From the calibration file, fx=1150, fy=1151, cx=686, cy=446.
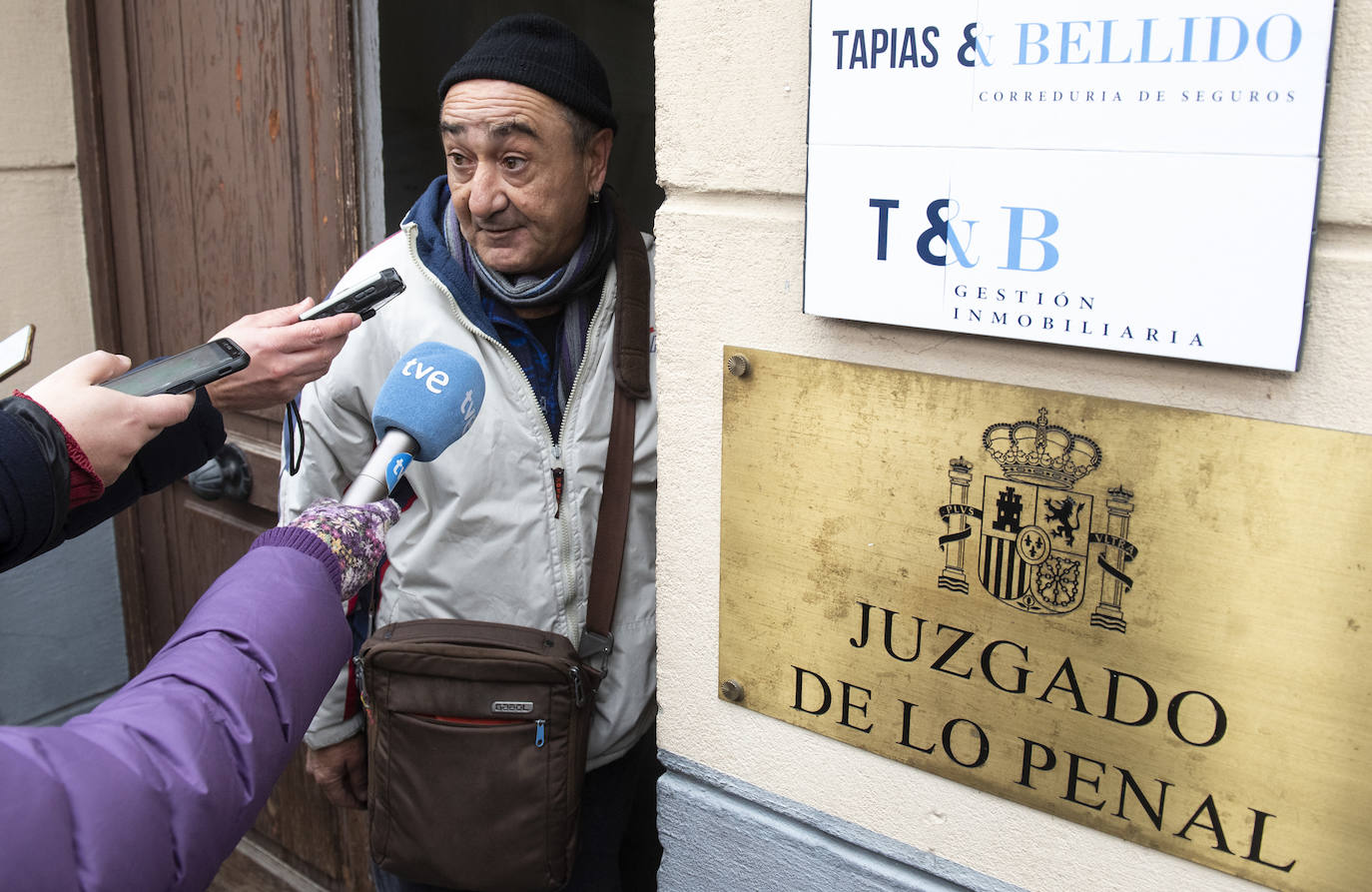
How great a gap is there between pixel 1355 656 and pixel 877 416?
21.8 inches

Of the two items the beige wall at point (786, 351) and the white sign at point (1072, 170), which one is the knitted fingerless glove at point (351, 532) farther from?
the white sign at point (1072, 170)

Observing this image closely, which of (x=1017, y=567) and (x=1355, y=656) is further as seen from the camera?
(x=1017, y=567)

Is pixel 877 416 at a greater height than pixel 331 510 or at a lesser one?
greater

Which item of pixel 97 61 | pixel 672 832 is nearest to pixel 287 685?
pixel 672 832

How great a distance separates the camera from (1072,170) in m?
1.19

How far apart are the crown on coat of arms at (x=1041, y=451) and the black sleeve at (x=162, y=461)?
43.4 inches

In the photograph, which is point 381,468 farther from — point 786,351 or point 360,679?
point 360,679

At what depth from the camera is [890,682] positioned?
1457mm

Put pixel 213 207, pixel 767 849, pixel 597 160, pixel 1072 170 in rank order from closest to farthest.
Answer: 1. pixel 1072 170
2. pixel 767 849
3. pixel 597 160
4. pixel 213 207

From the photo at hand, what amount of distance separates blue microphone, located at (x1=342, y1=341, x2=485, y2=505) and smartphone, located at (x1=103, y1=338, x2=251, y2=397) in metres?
0.23

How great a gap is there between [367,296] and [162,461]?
1.27ft

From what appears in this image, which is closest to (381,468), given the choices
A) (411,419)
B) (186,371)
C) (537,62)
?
(411,419)

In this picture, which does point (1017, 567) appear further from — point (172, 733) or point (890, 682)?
point (172, 733)

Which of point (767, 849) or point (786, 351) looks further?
point (767, 849)
